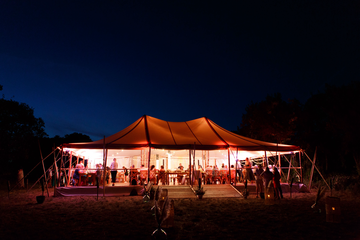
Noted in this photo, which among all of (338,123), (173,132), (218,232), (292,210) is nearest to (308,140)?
(338,123)

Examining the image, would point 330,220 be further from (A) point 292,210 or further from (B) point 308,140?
(B) point 308,140

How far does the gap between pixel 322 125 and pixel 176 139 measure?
14888mm

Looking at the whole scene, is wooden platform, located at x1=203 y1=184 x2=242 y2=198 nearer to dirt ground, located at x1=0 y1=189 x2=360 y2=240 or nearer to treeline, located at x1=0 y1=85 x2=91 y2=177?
dirt ground, located at x1=0 y1=189 x2=360 y2=240

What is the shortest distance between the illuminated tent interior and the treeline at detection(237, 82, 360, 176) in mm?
5967

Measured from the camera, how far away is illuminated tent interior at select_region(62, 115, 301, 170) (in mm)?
10219

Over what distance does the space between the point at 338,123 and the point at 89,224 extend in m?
16.1

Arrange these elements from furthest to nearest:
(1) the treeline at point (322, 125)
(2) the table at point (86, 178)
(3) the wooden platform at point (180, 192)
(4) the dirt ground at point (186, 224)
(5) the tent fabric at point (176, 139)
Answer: (1) the treeline at point (322, 125), (2) the table at point (86, 178), (5) the tent fabric at point (176, 139), (3) the wooden platform at point (180, 192), (4) the dirt ground at point (186, 224)

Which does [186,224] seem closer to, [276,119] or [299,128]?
[276,119]

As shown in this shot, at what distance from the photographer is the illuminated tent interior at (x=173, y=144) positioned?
33.5 ft

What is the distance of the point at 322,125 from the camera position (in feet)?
68.4

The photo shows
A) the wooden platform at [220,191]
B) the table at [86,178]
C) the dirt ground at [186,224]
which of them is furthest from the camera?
the table at [86,178]

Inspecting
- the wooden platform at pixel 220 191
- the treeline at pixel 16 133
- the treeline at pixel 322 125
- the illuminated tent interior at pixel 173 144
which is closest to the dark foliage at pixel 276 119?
the treeline at pixel 322 125

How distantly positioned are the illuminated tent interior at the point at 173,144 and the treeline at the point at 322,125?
235 inches

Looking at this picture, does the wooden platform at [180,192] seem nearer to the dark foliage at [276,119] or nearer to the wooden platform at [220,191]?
the wooden platform at [220,191]
